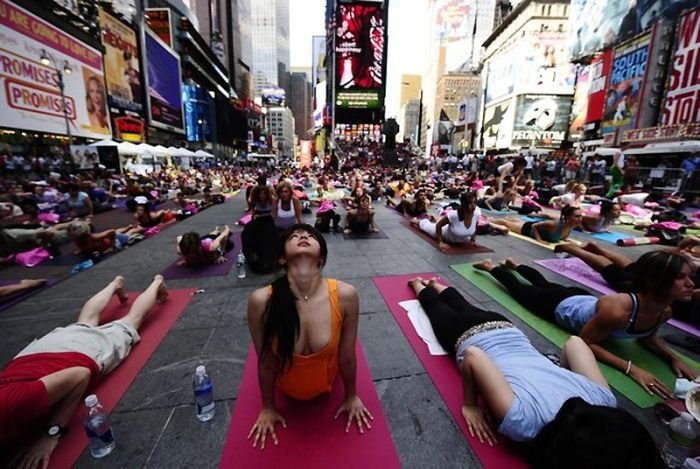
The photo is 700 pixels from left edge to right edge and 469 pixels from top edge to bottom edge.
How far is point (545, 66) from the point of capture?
1551 inches

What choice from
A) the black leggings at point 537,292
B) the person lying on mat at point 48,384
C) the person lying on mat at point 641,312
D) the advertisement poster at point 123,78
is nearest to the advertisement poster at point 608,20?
the black leggings at point 537,292

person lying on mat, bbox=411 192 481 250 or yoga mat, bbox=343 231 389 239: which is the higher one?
person lying on mat, bbox=411 192 481 250

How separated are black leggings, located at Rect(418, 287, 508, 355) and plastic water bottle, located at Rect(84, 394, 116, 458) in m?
2.67

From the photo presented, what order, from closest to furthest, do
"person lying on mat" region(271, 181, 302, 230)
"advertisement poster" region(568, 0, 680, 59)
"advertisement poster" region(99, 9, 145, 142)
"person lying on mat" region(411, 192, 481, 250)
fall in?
1. "person lying on mat" region(411, 192, 481, 250)
2. "person lying on mat" region(271, 181, 302, 230)
3. "advertisement poster" region(568, 0, 680, 59)
4. "advertisement poster" region(99, 9, 145, 142)

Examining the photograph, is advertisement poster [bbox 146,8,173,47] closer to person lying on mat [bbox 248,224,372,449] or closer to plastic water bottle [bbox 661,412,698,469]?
person lying on mat [bbox 248,224,372,449]

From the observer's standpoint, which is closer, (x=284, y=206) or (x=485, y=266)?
(x=485, y=266)

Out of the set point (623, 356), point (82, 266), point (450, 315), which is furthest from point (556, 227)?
point (82, 266)

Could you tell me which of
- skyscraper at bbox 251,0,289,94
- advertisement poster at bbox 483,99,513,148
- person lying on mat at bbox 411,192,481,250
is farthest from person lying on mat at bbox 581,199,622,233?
skyscraper at bbox 251,0,289,94

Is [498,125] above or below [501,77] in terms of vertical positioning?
below

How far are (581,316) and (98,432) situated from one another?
13.6 ft

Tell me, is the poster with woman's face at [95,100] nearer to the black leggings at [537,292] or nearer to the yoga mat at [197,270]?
the yoga mat at [197,270]

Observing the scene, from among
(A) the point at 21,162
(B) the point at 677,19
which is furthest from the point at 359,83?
(A) the point at 21,162

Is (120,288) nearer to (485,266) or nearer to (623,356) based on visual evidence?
(485,266)

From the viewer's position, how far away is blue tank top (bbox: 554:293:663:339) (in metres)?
2.66
